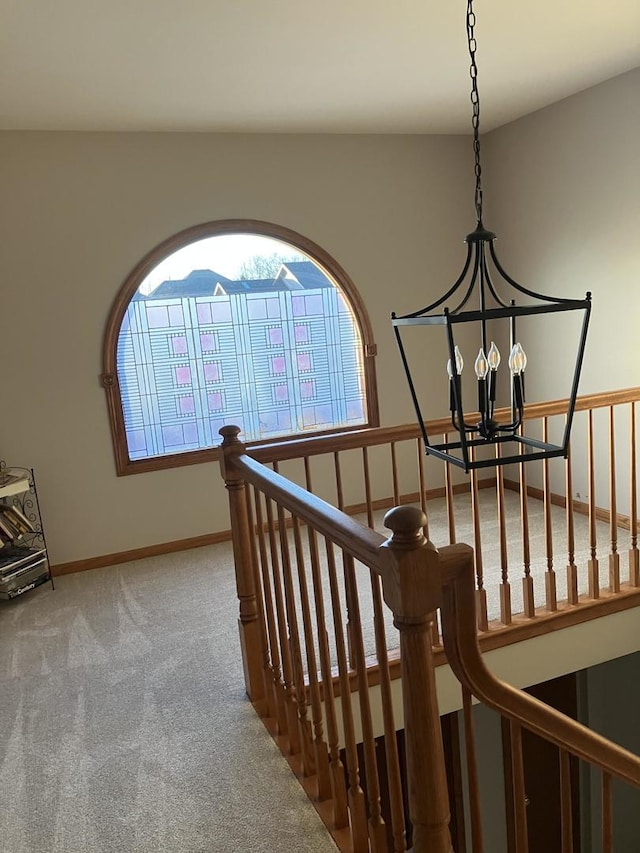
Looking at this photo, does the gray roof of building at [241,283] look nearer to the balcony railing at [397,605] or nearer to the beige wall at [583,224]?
the balcony railing at [397,605]

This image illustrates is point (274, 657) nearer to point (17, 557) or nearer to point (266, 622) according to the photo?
point (266, 622)

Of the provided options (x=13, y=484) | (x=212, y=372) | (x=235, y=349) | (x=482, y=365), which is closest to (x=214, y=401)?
(x=212, y=372)

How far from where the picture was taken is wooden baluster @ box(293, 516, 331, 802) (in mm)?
2014

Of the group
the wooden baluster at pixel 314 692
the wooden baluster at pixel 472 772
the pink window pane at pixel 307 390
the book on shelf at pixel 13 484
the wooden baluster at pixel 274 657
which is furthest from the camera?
the pink window pane at pixel 307 390

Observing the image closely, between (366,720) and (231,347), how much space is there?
133 inches

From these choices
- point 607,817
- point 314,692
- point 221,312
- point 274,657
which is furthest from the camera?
point 221,312

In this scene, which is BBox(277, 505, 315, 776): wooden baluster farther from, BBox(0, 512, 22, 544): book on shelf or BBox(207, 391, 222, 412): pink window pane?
BBox(207, 391, 222, 412): pink window pane

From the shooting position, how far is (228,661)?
3.12m

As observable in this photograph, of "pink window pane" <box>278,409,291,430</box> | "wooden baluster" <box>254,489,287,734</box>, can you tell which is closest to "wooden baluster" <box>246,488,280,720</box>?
"wooden baluster" <box>254,489,287,734</box>

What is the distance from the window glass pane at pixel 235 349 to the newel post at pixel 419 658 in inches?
139

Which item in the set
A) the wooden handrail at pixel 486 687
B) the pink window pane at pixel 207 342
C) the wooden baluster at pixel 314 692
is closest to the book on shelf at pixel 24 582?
the pink window pane at pixel 207 342

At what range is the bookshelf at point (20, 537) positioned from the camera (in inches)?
153

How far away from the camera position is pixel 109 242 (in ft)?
14.2

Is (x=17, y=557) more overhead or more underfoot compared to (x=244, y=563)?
more underfoot
